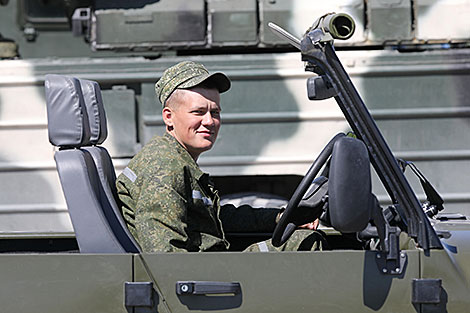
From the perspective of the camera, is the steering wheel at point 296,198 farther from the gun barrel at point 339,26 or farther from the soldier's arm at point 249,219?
the soldier's arm at point 249,219

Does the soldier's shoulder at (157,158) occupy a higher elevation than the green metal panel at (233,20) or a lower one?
lower

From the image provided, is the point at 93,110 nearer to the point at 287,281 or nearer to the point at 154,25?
the point at 287,281

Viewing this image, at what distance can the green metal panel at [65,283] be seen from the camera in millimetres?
1850

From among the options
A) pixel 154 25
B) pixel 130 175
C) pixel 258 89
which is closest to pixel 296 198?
pixel 130 175

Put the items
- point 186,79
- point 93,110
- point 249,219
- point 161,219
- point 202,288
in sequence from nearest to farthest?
point 202,288, point 161,219, point 93,110, point 186,79, point 249,219

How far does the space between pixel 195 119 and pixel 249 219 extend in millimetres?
564

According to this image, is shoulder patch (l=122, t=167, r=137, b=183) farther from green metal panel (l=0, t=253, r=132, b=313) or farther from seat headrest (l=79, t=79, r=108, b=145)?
green metal panel (l=0, t=253, r=132, b=313)

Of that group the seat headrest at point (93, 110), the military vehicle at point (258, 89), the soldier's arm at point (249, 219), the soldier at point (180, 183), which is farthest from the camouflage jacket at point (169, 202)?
the military vehicle at point (258, 89)

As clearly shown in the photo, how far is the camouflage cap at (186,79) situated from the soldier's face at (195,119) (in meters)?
0.03

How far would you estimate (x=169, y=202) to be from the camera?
2.07 meters

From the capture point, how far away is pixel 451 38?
4.14m

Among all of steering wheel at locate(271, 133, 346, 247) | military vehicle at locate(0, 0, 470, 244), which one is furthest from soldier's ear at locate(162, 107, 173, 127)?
military vehicle at locate(0, 0, 470, 244)

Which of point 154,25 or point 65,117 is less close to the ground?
point 154,25

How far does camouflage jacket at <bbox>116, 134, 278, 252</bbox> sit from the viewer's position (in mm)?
2041
